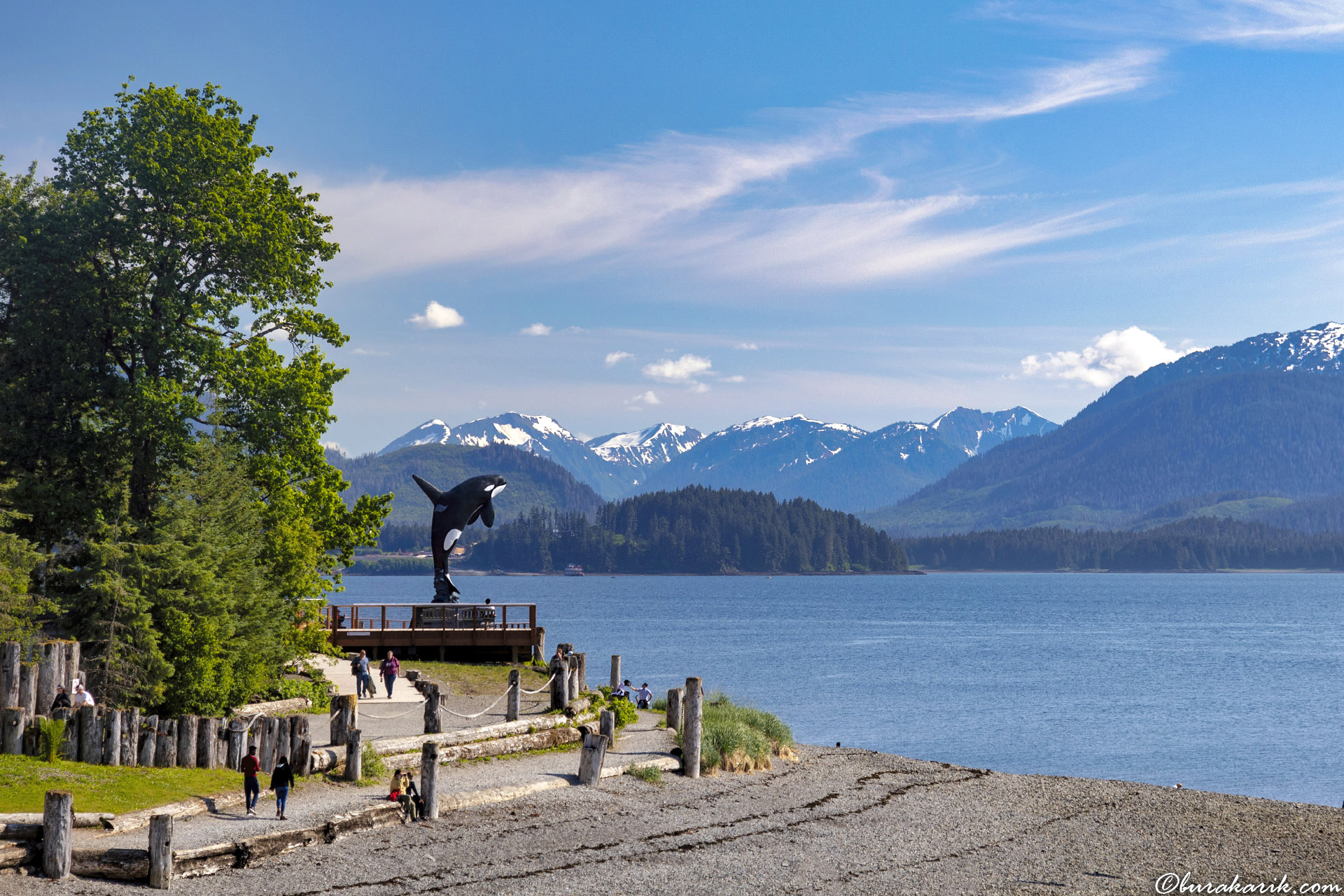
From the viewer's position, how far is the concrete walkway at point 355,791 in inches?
788

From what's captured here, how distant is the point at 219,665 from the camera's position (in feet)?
101

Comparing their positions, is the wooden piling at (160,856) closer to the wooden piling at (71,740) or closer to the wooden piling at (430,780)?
the wooden piling at (71,740)

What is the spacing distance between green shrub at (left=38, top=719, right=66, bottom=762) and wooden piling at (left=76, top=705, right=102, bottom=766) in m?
0.43

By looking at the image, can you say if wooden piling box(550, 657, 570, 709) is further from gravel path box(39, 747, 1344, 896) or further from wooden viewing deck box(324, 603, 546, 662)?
wooden viewing deck box(324, 603, 546, 662)

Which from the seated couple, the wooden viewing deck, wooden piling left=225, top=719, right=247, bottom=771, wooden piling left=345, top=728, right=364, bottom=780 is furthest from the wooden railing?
wooden piling left=225, top=719, right=247, bottom=771

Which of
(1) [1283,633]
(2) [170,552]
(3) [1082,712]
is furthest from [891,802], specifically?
(1) [1283,633]

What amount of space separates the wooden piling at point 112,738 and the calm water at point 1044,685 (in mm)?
→ 36745

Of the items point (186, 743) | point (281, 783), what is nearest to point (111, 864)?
point (281, 783)

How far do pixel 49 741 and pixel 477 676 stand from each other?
22.0m

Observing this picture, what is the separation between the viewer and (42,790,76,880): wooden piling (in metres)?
17.9

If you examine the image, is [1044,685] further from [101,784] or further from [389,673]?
[101,784]

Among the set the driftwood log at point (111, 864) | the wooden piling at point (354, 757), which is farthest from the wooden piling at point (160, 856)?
the wooden piling at point (354, 757)

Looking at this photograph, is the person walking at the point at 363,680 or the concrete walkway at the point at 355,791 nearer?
the concrete walkway at the point at 355,791

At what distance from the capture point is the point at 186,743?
957 inches
